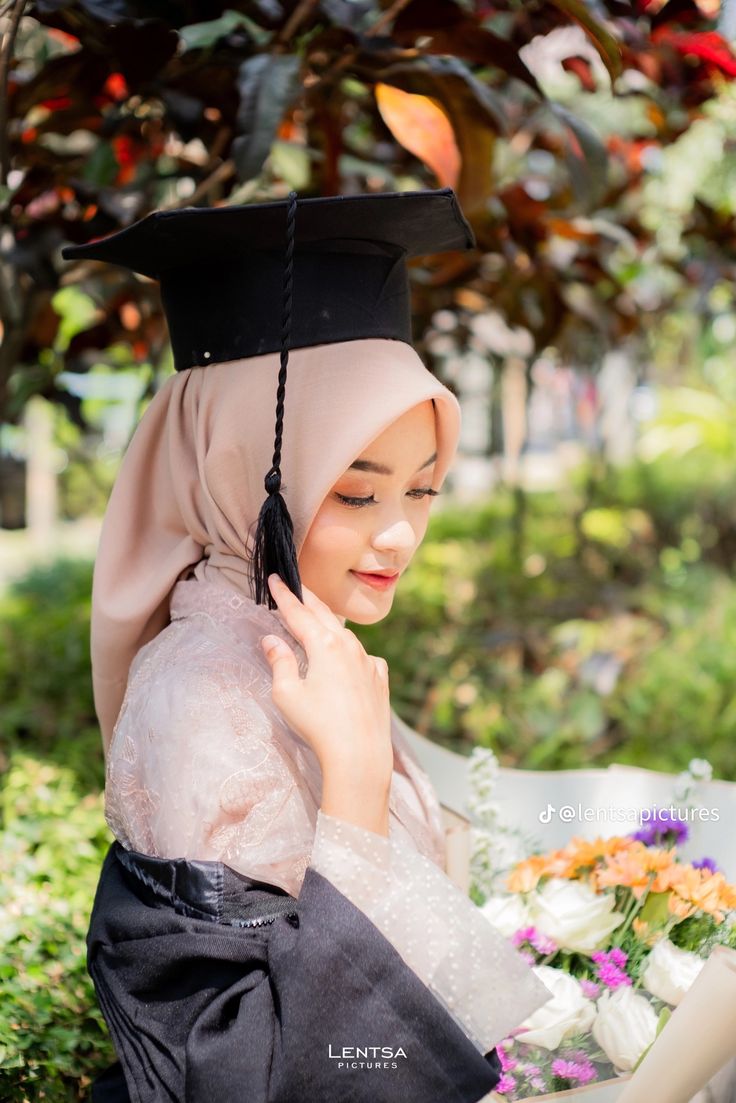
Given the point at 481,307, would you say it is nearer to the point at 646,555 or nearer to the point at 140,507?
the point at 646,555

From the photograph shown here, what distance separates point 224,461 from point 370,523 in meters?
0.22

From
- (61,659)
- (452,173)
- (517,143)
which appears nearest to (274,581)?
(452,173)

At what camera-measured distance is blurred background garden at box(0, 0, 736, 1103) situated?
1875 mm

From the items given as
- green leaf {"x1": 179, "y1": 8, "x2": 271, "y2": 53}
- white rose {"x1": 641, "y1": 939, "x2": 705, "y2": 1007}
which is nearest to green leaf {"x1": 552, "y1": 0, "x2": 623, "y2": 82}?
green leaf {"x1": 179, "y1": 8, "x2": 271, "y2": 53}

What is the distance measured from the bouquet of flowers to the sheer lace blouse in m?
0.20

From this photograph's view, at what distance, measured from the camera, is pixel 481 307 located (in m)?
4.21

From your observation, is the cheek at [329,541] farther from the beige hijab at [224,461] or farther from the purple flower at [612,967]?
the purple flower at [612,967]

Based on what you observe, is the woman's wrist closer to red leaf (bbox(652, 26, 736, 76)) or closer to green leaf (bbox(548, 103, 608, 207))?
green leaf (bbox(548, 103, 608, 207))

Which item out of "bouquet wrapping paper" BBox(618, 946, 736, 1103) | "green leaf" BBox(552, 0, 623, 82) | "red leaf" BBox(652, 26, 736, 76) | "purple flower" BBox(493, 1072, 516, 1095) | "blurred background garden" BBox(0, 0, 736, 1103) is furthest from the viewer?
"red leaf" BBox(652, 26, 736, 76)

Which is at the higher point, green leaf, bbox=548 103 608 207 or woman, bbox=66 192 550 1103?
green leaf, bbox=548 103 608 207

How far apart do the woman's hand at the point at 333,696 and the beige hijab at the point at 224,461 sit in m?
0.17

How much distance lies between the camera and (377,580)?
1.51m

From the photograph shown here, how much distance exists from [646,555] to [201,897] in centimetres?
495

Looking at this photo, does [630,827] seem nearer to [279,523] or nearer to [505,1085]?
[505,1085]
